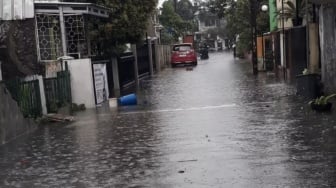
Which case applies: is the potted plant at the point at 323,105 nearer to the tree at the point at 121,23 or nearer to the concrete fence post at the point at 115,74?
the tree at the point at 121,23

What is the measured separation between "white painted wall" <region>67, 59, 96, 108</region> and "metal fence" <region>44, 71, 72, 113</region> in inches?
14.5

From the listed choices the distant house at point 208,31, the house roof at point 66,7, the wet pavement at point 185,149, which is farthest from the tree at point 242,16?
the distant house at point 208,31

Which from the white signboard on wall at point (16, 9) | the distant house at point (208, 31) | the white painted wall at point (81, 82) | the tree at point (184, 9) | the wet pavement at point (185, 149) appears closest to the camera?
the wet pavement at point (185, 149)

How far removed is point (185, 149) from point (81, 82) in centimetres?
852

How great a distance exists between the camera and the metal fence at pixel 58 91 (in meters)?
15.4

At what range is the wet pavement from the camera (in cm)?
765

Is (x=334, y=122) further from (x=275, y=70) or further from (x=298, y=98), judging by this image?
(x=275, y=70)

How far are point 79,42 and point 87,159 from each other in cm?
1104

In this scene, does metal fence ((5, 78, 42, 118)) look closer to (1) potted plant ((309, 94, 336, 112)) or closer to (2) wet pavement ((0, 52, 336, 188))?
(2) wet pavement ((0, 52, 336, 188))

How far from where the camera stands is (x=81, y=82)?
17562 millimetres

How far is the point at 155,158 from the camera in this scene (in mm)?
9047

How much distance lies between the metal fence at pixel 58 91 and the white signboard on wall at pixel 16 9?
185cm

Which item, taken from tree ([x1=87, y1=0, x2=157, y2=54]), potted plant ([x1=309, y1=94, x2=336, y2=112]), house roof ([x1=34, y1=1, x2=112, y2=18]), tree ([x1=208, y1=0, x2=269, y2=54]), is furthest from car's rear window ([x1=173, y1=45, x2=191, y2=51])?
potted plant ([x1=309, y1=94, x2=336, y2=112])

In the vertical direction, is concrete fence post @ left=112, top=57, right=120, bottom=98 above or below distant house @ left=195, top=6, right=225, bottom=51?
below
